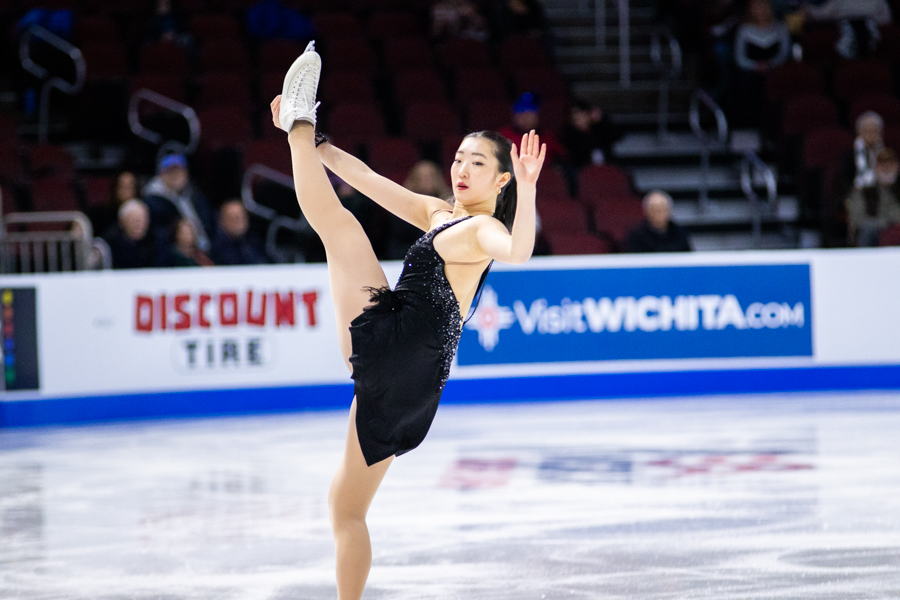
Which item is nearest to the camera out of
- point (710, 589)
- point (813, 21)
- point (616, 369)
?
point (710, 589)

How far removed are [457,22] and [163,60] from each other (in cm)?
304

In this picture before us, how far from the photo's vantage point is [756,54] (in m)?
10.9

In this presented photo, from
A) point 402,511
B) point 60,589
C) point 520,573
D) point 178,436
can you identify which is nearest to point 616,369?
point 178,436

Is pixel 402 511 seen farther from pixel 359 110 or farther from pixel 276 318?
pixel 359 110

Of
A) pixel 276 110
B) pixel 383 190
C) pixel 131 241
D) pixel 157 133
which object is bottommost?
pixel 131 241

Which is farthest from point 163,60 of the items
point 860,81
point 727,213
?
point 860,81

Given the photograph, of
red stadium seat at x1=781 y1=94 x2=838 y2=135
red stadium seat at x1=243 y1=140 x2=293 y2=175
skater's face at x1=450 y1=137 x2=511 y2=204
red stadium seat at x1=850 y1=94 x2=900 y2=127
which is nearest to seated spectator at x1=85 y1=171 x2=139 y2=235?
red stadium seat at x1=243 y1=140 x2=293 y2=175

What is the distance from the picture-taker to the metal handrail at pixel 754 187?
985cm

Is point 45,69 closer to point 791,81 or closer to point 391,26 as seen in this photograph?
point 391,26

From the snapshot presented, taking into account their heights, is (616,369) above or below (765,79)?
below

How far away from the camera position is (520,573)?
3.44 meters

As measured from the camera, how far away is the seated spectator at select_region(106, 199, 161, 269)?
7668 mm

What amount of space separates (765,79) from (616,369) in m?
4.30

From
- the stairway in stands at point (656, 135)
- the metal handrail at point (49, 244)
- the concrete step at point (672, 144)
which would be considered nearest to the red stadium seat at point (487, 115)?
the stairway in stands at point (656, 135)
